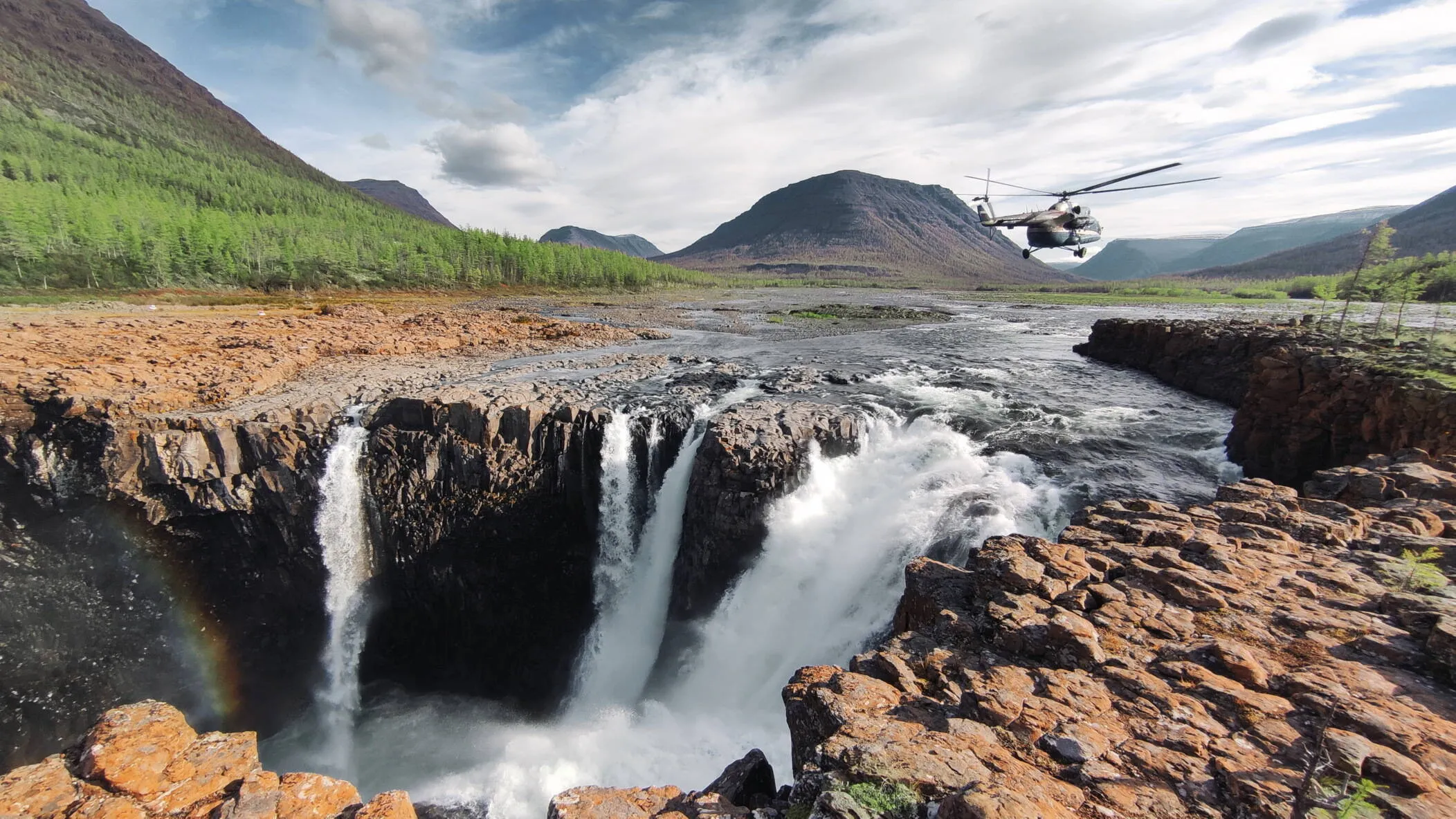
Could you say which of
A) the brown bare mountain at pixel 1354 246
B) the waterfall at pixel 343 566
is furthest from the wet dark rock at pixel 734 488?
the brown bare mountain at pixel 1354 246

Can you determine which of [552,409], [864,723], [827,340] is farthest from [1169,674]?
[827,340]

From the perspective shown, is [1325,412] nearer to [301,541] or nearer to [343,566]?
[343,566]

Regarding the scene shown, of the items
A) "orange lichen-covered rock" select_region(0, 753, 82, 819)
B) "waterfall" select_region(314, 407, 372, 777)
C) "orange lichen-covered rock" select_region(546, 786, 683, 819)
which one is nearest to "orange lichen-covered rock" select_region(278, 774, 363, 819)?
"orange lichen-covered rock" select_region(0, 753, 82, 819)

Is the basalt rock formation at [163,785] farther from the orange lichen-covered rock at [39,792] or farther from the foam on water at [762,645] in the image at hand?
the foam on water at [762,645]

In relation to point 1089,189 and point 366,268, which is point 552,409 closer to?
point 1089,189

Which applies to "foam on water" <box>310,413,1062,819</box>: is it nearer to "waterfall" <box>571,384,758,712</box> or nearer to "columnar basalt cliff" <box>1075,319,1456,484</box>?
"waterfall" <box>571,384,758,712</box>

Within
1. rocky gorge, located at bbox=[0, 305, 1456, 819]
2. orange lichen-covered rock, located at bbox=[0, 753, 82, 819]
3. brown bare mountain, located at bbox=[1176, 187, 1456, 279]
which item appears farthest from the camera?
brown bare mountain, located at bbox=[1176, 187, 1456, 279]

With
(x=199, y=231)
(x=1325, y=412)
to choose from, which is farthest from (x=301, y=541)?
(x=199, y=231)
